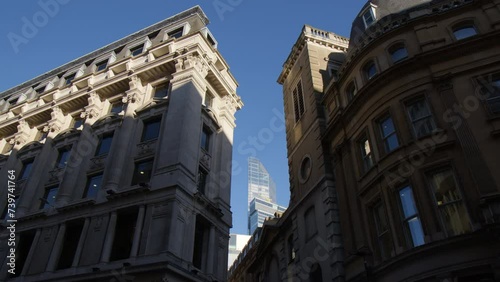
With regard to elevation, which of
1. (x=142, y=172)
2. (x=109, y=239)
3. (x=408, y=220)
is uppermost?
(x=142, y=172)

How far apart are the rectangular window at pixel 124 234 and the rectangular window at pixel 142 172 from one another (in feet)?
7.86

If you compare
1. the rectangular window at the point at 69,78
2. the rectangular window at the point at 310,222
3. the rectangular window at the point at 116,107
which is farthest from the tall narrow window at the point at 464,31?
the rectangular window at the point at 69,78

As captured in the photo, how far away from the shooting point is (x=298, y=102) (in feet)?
108

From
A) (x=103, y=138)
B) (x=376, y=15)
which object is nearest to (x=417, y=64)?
(x=376, y=15)

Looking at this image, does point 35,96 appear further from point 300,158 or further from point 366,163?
point 366,163

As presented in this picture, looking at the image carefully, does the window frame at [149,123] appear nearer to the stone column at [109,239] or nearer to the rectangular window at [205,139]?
the rectangular window at [205,139]

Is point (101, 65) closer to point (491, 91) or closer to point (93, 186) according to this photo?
point (93, 186)

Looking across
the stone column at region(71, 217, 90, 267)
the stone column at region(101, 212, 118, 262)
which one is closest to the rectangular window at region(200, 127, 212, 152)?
the stone column at region(101, 212, 118, 262)

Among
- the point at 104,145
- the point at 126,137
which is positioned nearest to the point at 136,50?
the point at 104,145

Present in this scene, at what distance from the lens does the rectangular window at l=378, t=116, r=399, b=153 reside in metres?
19.5

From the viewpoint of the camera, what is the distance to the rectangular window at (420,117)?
18391 millimetres

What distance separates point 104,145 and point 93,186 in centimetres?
378

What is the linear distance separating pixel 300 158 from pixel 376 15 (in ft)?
38.4

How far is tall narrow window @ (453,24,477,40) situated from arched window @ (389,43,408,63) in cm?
270
